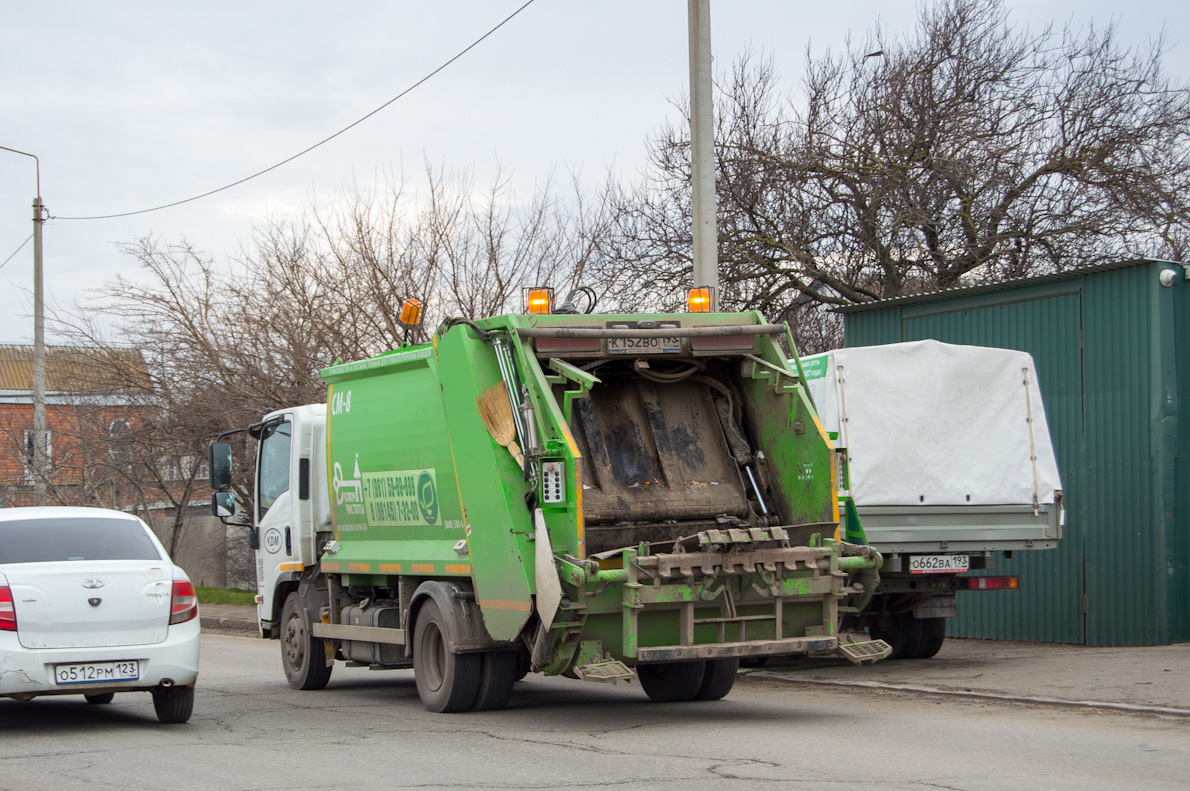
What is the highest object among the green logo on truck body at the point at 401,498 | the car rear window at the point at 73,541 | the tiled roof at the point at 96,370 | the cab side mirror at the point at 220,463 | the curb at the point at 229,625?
the tiled roof at the point at 96,370

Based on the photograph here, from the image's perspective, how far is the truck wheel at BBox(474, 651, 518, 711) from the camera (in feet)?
30.6

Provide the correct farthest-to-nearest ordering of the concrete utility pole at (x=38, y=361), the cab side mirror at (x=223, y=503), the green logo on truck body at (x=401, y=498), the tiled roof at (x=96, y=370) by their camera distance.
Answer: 1. the concrete utility pole at (x=38, y=361)
2. the tiled roof at (x=96, y=370)
3. the cab side mirror at (x=223, y=503)
4. the green logo on truck body at (x=401, y=498)

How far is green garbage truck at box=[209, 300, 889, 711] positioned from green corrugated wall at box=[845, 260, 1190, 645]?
5.02 m

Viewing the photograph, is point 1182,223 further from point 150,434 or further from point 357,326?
point 150,434

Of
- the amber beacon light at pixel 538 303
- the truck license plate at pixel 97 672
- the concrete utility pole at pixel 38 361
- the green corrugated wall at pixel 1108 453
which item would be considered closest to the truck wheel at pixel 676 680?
the amber beacon light at pixel 538 303

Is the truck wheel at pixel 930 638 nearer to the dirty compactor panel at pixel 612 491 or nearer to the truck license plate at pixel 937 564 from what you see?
the truck license plate at pixel 937 564

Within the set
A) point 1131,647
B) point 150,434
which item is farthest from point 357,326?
point 1131,647

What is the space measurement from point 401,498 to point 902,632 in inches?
211

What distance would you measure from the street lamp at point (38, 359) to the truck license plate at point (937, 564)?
19.1 m

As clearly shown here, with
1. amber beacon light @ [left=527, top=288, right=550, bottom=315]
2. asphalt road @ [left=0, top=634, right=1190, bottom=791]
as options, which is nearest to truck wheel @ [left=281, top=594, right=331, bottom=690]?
asphalt road @ [left=0, top=634, right=1190, bottom=791]

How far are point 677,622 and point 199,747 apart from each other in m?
3.09

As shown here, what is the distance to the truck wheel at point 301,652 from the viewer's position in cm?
1168

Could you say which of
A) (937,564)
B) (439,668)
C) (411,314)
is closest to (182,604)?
(439,668)

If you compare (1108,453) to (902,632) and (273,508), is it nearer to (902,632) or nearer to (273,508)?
(902,632)
